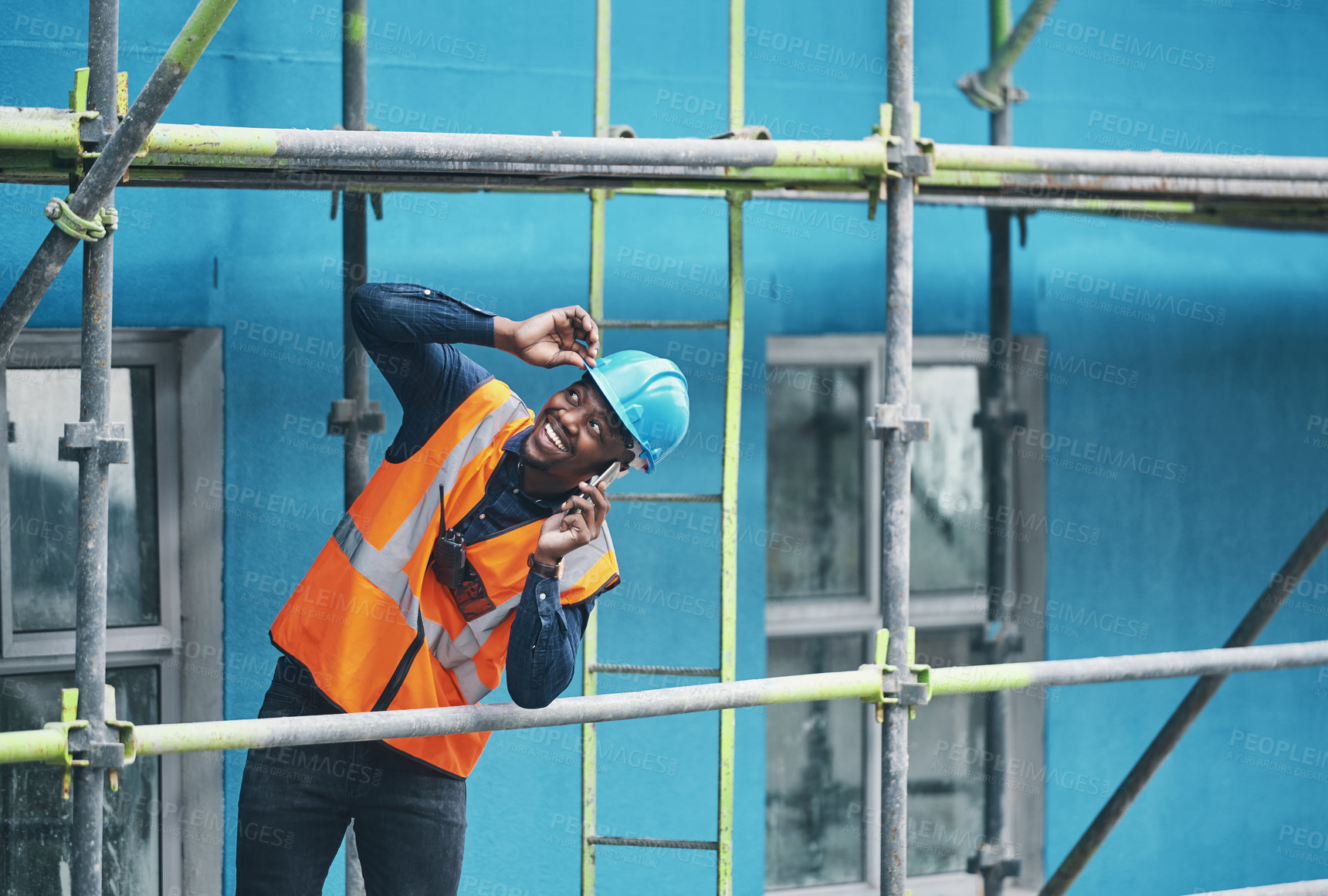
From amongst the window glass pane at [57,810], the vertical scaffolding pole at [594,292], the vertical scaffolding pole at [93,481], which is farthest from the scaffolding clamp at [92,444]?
the window glass pane at [57,810]

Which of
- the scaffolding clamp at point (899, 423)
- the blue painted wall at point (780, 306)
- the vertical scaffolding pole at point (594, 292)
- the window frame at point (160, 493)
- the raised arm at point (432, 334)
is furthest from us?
the blue painted wall at point (780, 306)

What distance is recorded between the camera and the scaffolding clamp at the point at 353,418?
3.51 m

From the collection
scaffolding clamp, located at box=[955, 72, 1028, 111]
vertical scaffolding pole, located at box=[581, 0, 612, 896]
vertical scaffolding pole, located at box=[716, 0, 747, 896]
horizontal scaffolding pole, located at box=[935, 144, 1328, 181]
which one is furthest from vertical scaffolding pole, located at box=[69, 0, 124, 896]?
scaffolding clamp, located at box=[955, 72, 1028, 111]

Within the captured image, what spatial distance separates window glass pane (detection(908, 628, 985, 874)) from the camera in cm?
471

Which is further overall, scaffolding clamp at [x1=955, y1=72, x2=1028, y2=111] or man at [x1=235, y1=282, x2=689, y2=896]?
scaffolding clamp at [x1=955, y1=72, x2=1028, y2=111]

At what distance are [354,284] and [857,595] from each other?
6.75 ft

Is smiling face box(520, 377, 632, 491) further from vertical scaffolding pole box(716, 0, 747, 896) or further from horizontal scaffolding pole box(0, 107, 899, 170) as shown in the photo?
vertical scaffolding pole box(716, 0, 747, 896)

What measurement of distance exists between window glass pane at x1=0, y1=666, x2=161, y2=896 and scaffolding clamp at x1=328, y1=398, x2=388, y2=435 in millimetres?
995

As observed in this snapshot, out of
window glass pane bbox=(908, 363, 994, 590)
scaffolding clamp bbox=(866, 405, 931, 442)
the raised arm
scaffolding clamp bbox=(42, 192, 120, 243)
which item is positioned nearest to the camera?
scaffolding clamp bbox=(42, 192, 120, 243)

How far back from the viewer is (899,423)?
117 inches

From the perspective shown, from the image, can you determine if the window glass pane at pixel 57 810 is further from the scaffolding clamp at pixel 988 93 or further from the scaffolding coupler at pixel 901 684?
the scaffolding clamp at pixel 988 93

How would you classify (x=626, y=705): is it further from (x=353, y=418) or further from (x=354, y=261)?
(x=354, y=261)

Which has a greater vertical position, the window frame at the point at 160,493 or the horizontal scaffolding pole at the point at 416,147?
the horizontal scaffolding pole at the point at 416,147

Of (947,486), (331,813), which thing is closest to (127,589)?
(331,813)
